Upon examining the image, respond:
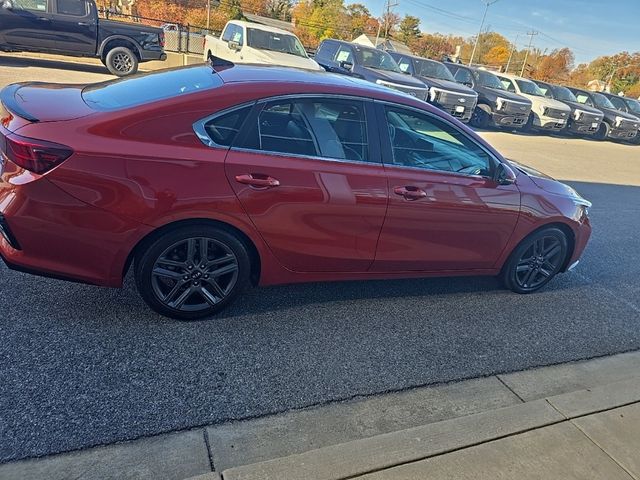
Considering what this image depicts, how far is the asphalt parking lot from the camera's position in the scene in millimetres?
2295

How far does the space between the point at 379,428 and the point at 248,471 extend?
2.55 ft

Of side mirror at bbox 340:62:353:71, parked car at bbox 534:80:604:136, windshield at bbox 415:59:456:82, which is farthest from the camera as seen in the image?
parked car at bbox 534:80:604:136

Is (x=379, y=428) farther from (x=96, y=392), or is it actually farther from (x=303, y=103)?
(x=303, y=103)

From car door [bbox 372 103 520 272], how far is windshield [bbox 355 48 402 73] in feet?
36.4

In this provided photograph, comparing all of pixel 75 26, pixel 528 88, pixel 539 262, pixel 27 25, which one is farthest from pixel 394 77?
pixel 539 262

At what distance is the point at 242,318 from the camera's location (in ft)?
10.5

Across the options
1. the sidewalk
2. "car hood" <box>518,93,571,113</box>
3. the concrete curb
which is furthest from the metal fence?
the concrete curb

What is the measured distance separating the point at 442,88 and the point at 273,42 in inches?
205

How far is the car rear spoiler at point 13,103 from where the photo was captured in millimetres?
2626

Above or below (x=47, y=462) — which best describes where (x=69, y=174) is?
above

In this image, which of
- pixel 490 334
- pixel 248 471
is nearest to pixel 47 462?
pixel 248 471

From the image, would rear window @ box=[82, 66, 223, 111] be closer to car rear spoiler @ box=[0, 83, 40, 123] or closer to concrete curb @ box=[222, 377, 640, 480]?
car rear spoiler @ box=[0, 83, 40, 123]

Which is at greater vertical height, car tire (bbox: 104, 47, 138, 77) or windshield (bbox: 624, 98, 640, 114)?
windshield (bbox: 624, 98, 640, 114)

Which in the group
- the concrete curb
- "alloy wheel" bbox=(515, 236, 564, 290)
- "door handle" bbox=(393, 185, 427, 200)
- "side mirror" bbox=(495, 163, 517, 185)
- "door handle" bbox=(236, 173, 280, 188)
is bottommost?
the concrete curb
